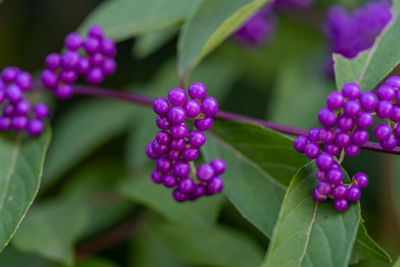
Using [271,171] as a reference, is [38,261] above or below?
below

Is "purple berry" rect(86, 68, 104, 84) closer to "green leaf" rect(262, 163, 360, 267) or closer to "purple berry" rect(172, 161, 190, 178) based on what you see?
"purple berry" rect(172, 161, 190, 178)

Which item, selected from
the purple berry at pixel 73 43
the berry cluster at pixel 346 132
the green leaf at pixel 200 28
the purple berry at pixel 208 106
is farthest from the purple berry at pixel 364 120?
the purple berry at pixel 73 43

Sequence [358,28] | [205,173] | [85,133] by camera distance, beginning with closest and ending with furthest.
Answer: [205,173] → [358,28] → [85,133]

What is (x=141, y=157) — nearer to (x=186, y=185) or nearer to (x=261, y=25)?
(x=261, y=25)

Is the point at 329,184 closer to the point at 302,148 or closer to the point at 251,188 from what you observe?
the point at 302,148

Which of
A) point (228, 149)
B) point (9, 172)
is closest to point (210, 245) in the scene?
point (228, 149)

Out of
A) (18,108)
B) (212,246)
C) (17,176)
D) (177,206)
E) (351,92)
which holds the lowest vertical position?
(212,246)

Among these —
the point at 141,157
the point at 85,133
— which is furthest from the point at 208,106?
the point at 85,133
